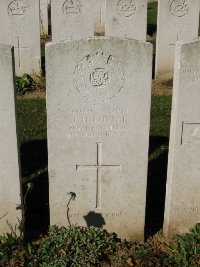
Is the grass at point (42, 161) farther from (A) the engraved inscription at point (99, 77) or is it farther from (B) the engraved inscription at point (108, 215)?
(A) the engraved inscription at point (99, 77)

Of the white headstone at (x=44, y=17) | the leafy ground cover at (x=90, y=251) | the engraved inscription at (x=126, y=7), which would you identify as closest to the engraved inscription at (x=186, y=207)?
the leafy ground cover at (x=90, y=251)

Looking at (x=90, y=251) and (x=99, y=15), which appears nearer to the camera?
(x=90, y=251)

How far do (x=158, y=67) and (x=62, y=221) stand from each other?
6.90 m

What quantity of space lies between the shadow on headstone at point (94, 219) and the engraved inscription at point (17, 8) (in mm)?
6228

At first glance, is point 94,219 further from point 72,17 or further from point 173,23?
point 173,23

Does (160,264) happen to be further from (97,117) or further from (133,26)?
(133,26)

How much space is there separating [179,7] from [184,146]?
6.50 meters

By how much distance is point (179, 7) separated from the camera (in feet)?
34.8

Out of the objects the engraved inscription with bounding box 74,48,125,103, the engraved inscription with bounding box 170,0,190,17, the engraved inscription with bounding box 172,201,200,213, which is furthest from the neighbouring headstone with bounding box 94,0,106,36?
the engraved inscription with bounding box 74,48,125,103

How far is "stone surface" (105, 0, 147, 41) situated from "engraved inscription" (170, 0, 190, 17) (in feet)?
2.26

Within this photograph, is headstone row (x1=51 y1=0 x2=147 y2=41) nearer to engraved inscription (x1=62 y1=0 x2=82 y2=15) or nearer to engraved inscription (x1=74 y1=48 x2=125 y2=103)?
engraved inscription (x1=62 y1=0 x2=82 y2=15)

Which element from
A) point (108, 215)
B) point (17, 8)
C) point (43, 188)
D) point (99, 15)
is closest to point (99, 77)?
point (108, 215)

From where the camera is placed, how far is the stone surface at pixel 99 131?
14.8ft

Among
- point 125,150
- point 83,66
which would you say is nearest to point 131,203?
point 125,150
